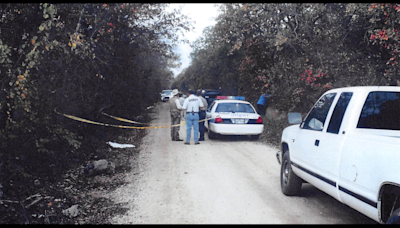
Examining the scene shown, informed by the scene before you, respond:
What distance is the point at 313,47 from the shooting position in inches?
646

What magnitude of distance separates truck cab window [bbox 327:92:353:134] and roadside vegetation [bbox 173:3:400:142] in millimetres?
7419

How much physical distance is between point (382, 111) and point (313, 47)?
12.6m

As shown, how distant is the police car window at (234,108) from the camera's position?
13875mm

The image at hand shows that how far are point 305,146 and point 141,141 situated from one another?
887cm

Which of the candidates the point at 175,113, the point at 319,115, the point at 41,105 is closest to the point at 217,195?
the point at 319,115

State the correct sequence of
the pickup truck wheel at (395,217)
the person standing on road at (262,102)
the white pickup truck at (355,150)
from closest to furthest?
the pickup truck wheel at (395,217)
the white pickup truck at (355,150)
the person standing on road at (262,102)

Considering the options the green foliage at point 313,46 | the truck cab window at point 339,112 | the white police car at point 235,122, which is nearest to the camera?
the truck cab window at point 339,112

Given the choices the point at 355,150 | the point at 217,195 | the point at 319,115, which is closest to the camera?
the point at 355,150

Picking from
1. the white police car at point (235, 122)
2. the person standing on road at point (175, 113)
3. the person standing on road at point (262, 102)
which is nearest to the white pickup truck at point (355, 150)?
the white police car at point (235, 122)

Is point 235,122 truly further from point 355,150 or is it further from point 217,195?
point 355,150

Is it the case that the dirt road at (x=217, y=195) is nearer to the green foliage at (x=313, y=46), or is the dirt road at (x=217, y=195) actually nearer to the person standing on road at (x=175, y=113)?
the person standing on road at (x=175, y=113)

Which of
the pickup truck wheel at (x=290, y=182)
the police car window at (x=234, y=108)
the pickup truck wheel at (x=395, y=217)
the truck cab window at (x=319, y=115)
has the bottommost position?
the pickup truck wheel at (x=290, y=182)

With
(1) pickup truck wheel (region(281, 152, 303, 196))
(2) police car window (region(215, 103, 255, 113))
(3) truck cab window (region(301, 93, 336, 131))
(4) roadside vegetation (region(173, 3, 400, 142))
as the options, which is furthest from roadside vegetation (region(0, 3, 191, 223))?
(4) roadside vegetation (region(173, 3, 400, 142))

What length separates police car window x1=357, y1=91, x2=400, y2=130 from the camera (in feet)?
14.7
